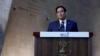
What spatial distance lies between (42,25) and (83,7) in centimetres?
64

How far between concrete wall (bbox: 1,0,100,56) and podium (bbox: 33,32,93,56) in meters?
1.45

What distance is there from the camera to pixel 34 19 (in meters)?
4.38

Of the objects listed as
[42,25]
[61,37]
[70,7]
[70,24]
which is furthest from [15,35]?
[61,37]

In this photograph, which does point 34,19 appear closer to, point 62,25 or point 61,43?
point 62,25

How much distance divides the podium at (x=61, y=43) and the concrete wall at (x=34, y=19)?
4.75ft

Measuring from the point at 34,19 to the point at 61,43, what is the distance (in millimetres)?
1640

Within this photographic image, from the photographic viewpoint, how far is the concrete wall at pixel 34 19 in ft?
13.8

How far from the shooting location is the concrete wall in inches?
166

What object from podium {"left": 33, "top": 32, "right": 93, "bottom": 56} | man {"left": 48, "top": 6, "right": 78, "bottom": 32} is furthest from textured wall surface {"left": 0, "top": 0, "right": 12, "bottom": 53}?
podium {"left": 33, "top": 32, "right": 93, "bottom": 56}

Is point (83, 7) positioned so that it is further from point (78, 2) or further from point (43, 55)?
point (43, 55)

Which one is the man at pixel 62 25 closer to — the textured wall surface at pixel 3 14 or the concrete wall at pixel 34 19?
the textured wall surface at pixel 3 14

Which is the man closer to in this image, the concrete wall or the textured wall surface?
the textured wall surface

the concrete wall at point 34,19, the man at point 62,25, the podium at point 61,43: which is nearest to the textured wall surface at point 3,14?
the concrete wall at point 34,19

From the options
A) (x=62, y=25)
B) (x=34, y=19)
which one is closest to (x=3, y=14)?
(x=34, y=19)
